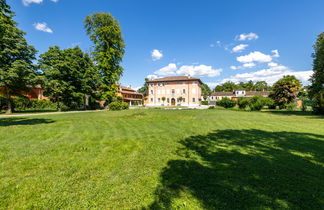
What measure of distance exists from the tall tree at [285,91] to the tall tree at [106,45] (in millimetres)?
34164

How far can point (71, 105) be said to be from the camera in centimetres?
2664

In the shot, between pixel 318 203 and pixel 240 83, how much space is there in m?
99.8

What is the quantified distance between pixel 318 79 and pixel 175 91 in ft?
104

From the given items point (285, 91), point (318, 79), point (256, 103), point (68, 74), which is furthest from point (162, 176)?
point (285, 91)

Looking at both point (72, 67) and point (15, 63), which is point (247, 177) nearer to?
point (15, 63)

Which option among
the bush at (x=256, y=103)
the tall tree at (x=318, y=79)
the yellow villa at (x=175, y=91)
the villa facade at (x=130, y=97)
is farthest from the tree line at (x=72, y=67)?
the tall tree at (x=318, y=79)

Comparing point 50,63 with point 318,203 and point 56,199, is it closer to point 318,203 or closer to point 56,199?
point 56,199

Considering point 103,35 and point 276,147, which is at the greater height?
point 103,35

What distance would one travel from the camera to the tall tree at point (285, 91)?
29.0 meters

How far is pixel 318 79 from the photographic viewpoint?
804 inches

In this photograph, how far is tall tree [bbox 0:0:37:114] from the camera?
52.2 feet

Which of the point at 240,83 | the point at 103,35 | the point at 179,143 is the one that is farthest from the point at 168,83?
the point at 240,83

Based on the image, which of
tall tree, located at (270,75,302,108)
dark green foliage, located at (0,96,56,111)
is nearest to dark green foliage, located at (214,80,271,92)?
tall tree, located at (270,75,302,108)

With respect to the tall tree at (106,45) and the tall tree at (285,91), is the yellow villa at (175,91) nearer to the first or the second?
the tall tree at (285,91)
